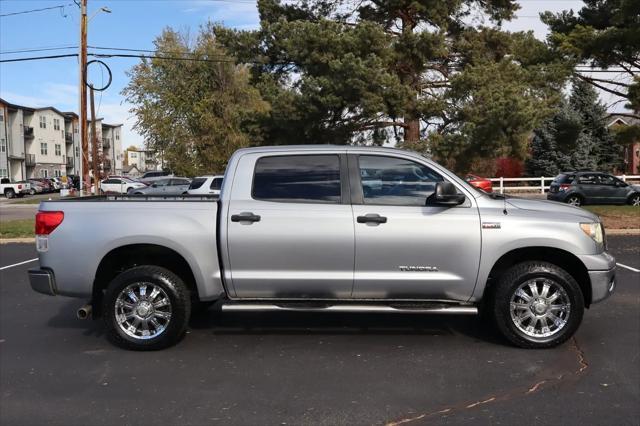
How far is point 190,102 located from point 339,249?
3890 cm

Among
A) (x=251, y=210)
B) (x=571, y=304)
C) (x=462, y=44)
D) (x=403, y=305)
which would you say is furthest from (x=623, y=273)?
(x=462, y=44)

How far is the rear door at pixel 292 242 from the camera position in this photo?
16.1 ft

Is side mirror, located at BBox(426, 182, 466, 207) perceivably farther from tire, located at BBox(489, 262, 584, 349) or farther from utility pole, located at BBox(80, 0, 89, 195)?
utility pole, located at BBox(80, 0, 89, 195)

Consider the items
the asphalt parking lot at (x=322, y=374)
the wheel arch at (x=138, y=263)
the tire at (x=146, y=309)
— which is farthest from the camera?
the wheel arch at (x=138, y=263)

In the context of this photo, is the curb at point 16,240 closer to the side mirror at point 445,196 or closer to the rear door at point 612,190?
the side mirror at point 445,196

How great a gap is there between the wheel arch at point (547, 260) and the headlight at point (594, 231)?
24 centimetres

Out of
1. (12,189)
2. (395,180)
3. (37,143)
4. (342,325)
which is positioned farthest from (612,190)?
(37,143)

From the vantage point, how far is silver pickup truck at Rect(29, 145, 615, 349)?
16.1 ft

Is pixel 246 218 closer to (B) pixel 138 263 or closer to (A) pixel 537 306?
(B) pixel 138 263

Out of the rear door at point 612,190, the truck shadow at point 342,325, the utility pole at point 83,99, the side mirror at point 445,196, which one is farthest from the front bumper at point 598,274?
the utility pole at point 83,99

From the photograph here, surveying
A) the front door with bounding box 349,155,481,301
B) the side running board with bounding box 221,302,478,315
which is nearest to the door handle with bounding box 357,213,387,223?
the front door with bounding box 349,155,481,301

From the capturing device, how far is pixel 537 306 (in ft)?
16.3

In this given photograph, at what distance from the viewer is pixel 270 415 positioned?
381 cm

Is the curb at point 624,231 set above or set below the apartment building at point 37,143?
below
